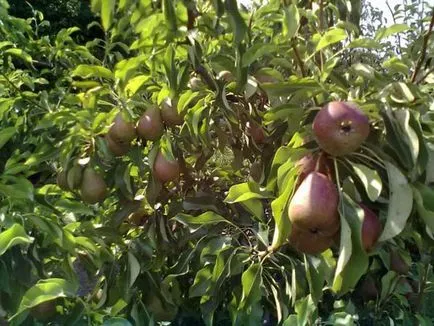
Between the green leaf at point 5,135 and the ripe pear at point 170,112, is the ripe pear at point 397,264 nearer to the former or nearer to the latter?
the ripe pear at point 170,112

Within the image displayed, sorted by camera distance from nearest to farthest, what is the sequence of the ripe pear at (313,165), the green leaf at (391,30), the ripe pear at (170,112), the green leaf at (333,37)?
the ripe pear at (313,165) < the green leaf at (333,37) < the green leaf at (391,30) < the ripe pear at (170,112)

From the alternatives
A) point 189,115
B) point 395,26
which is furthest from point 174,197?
point 395,26

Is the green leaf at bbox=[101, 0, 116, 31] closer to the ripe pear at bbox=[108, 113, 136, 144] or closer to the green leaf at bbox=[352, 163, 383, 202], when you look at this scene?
the ripe pear at bbox=[108, 113, 136, 144]

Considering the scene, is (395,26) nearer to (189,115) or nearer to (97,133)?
(189,115)

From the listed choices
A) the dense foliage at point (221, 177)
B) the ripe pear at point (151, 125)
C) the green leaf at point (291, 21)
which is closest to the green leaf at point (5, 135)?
the dense foliage at point (221, 177)

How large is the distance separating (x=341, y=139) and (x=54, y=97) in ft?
5.15

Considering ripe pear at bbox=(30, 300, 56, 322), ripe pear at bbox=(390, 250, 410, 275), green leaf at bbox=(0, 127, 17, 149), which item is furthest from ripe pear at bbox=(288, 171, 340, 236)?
green leaf at bbox=(0, 127, 17, 149)

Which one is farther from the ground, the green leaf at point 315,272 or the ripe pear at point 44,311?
the green leaf at point 315,272

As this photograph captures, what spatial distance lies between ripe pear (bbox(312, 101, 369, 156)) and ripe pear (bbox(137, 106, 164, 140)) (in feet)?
1.96

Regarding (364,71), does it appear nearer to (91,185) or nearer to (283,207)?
(283,207)

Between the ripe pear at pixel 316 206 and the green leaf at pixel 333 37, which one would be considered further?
the green leaf at pixel 333 37

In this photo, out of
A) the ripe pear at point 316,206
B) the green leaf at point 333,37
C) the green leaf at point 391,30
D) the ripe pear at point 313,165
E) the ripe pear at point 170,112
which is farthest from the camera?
the ripe pear at point 170,112

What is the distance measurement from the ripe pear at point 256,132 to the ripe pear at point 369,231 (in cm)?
58

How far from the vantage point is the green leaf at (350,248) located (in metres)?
1.24
